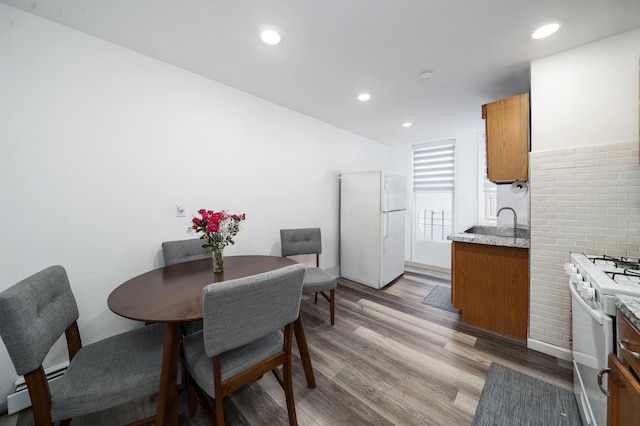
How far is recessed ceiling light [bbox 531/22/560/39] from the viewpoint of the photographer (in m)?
1.58

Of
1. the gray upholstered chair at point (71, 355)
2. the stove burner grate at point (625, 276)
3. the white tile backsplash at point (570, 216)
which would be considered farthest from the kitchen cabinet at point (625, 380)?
the gray upholstered chair at point (71, 355)

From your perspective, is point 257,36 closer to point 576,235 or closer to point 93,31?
point 93,31

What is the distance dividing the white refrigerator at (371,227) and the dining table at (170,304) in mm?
1868

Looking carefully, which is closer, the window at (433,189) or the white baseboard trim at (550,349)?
the white baseboard trim at (550,349)

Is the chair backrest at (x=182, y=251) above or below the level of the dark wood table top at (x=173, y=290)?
above

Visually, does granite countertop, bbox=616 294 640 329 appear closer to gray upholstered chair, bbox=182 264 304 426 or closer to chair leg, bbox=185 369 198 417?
gray upholstered chair, bbox=182 264 304 426

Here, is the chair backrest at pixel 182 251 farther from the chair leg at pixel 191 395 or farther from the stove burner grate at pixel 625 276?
the stove burner grate at pixel 625 276

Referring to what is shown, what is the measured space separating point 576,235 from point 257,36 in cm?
289

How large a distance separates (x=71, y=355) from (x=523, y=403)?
2813 mm

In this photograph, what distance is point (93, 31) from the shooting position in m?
1.69

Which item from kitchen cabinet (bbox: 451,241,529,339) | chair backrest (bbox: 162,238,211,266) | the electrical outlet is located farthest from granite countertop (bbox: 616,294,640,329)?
the electrical outlet

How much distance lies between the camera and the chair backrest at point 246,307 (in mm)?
1026

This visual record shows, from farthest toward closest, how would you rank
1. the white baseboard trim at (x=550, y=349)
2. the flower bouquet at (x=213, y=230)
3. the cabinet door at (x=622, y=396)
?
the white baseboard trim at (x=550, y=349) < the flower bouquet at (x=213, y=230) < the cabinet door at (x=622, y=396)

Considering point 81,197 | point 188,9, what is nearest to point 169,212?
point 81,197
